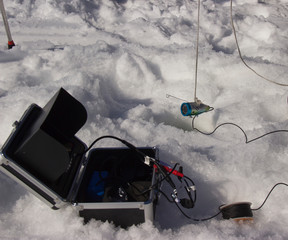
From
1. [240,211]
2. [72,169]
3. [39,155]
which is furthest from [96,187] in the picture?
[240,211]

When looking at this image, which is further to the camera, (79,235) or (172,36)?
(172,36)

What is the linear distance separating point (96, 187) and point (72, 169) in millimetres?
133

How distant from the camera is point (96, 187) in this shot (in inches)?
46.2

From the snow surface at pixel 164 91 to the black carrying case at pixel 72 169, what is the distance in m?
0.10

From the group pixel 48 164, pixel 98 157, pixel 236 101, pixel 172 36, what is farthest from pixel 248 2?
pixel 48 164

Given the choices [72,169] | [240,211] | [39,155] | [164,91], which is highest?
[39,155]

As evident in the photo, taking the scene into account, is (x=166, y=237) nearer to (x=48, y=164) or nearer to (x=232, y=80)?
(x=48, y=164)

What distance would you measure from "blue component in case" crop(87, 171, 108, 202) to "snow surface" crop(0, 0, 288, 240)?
0.32 feet

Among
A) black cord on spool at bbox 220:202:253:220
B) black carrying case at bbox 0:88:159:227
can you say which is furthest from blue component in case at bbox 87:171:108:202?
black cord on spool at bbox 220:202:253:220

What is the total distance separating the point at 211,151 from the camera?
1642 mm

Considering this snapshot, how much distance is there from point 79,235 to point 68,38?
2635 millimetres

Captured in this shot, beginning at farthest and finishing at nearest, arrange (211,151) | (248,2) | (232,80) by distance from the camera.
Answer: (248,2), (232,80), (211,151)

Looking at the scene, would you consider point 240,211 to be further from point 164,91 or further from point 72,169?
point 164,91

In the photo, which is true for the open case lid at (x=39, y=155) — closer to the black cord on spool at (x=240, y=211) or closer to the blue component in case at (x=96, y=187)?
the blue component in case at (x=96, y=187)
